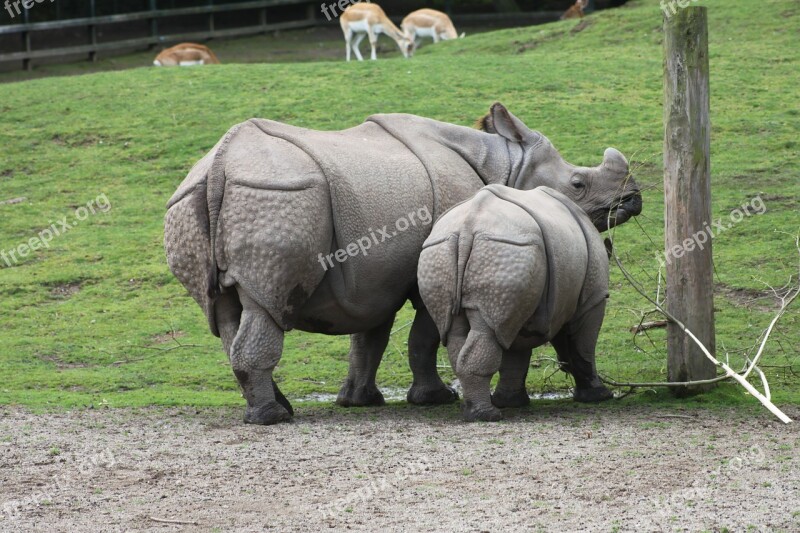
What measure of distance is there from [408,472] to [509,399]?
226cm

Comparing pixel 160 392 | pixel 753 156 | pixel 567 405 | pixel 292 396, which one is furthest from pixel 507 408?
pixel 753 156

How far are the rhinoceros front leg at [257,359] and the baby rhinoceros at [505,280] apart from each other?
108cm

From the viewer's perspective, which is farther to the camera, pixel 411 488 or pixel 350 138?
pixel 350 138

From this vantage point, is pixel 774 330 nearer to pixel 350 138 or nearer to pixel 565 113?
pixel 350 138

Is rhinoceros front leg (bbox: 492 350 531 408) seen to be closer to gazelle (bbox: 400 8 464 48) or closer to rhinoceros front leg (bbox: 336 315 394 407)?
rhinoceros front leg (bbox: 336 315 394 407)

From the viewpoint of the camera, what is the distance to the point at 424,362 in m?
10.0

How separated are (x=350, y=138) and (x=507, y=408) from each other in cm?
227

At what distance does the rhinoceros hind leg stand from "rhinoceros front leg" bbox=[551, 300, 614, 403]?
0.89 metres

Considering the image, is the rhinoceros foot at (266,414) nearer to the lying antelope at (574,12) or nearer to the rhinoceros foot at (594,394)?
the rhinoceros foot at (594,394)

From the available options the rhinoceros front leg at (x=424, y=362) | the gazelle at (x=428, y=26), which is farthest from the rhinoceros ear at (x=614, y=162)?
the gazelle at (x=428, y=26)

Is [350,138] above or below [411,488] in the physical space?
above

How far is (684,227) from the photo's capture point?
31.6 feet

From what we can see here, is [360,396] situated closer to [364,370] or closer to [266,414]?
[364,370]

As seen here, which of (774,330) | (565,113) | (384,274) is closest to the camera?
(384,274)
